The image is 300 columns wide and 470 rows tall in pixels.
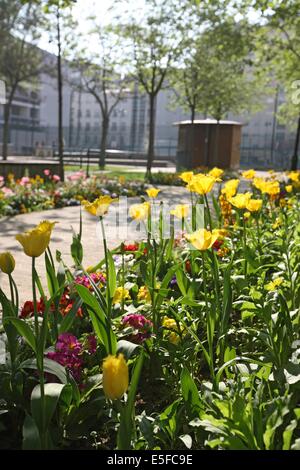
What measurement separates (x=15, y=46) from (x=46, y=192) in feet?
76.1

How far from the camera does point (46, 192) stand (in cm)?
1143

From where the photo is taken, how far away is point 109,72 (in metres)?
30.4

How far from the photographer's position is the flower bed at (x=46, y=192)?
31.0 ft

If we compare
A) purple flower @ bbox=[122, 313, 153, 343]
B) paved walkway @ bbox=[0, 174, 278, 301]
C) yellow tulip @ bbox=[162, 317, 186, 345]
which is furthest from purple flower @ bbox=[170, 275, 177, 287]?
paved walkway @ bbox=[0, 174, 278, 301]

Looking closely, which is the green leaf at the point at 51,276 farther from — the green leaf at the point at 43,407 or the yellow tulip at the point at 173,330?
the green leaf at the point at 43,407

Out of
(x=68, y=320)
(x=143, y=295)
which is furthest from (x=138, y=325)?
(x=143, y=295)

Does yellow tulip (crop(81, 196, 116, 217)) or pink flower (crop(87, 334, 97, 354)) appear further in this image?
pink flower (crop(87, 334, 97, 354))

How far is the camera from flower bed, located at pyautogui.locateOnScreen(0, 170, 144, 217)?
9.46 meters

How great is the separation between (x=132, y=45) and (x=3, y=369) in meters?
22.8

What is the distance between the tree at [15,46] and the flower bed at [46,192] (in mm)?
15269

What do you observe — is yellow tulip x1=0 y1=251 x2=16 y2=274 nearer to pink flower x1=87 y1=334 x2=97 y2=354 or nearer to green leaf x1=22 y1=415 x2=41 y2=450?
green leaf x1=22 y1=415 x2=41 y2=450

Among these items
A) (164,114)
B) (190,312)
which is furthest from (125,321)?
(164,114)

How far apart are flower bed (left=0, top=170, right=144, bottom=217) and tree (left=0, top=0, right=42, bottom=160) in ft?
50.1

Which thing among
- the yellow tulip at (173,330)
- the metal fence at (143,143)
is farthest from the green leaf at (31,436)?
the metal fence at (143,143)
